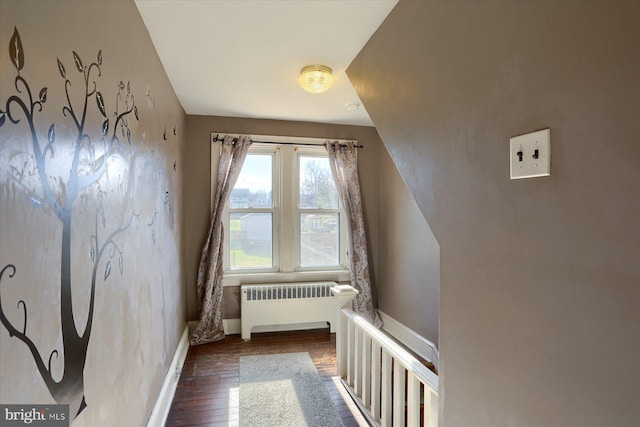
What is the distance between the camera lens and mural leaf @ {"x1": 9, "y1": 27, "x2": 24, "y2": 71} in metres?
0.67

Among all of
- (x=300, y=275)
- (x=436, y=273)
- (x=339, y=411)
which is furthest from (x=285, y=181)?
(x=339, y=411)

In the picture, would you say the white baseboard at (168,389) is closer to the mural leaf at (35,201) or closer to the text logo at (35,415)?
the text logo at (35,415)

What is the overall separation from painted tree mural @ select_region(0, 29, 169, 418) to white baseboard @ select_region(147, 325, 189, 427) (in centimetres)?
109

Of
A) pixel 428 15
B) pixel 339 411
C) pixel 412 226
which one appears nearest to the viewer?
pixel 428 15

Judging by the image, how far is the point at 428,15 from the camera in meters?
1.34

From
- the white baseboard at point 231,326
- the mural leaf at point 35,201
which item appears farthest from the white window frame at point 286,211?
the mural leaf at point 35,201

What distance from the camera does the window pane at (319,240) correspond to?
3.88 metres

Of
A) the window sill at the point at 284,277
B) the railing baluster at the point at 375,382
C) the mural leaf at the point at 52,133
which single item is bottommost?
the railing baluster at the point at 375,382

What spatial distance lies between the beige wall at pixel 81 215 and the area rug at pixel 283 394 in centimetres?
71

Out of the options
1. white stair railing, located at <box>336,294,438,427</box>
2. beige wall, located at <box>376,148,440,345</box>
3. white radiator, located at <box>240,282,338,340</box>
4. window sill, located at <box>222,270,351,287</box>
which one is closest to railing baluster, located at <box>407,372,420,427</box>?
white stair railing, located at <box>336,294,438,427</box>

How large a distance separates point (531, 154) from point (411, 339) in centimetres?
280

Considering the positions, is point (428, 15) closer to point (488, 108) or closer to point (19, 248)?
point (488, 108)

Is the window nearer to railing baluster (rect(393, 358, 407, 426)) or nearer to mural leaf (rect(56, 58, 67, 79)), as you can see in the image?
railing baluster (rect(393, 358, 407, 426))

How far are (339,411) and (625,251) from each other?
2.06 m
